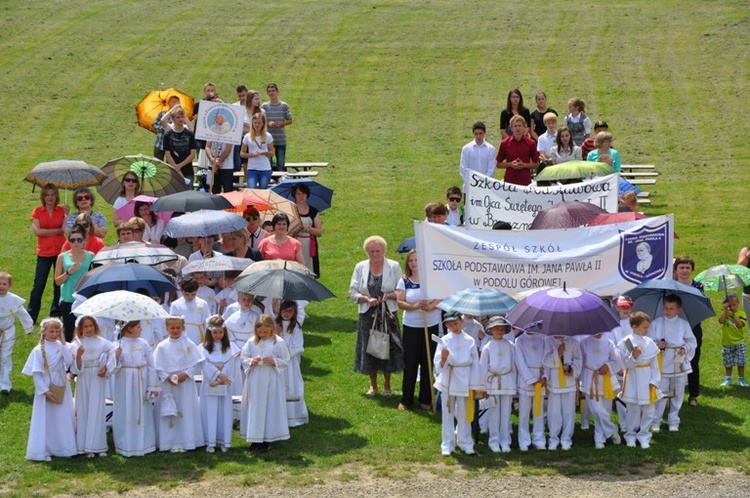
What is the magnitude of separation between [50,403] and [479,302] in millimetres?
4775

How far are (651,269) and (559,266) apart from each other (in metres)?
1.11

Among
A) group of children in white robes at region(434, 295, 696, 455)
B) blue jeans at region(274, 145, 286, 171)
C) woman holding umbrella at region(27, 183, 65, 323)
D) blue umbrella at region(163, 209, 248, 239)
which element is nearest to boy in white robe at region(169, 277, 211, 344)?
blue umbrella at region(163, 209, 248, 239)

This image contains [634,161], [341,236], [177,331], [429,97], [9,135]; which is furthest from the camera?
[429,97]

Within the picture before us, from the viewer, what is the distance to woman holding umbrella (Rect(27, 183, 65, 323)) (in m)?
18.3

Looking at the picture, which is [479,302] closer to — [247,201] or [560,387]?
[560,387]

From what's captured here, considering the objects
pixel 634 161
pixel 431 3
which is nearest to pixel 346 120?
pixel 634 161

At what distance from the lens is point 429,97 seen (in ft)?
123

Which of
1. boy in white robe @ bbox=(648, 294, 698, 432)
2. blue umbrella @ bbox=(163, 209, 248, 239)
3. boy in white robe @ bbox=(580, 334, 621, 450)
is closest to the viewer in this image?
boy in white robe @ bbox=(580, 334, 621, 450)

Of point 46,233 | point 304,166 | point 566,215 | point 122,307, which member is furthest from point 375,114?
point 122,307

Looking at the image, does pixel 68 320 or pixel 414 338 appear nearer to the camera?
pixel 414 338

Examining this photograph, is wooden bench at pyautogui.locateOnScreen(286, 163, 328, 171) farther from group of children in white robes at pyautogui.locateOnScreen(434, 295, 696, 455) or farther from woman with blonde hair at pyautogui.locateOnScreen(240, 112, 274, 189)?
group of children in white robes at pyautogui.locateOnScreen(434, 295, 696, 455)

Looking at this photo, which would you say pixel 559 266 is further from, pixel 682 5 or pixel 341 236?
pixel 682 5

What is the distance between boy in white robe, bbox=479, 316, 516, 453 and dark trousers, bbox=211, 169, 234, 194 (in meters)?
10.4

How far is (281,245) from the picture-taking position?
17.1m
